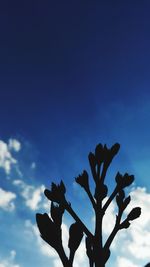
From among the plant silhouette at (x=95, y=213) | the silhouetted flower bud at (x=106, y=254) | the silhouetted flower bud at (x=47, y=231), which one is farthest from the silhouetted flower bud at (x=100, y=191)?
the silhouetted flower bud at (x=47, y=231)

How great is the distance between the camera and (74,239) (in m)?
4.23

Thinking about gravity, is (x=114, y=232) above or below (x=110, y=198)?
below

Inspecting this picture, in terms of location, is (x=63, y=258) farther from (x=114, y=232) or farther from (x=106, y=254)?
(x=114, y=232)

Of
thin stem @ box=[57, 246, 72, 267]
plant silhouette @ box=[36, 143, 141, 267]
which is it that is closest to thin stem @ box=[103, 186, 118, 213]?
plant silhouette @ box=[36, 143, 141, 267]

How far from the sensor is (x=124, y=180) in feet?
17.9

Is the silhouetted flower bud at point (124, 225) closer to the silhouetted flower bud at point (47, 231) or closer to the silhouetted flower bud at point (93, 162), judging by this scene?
the silhouetted flower bud at point (93, 162)

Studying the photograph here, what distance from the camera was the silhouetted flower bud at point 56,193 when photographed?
4.92 metres

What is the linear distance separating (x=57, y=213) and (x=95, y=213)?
2.59 feet

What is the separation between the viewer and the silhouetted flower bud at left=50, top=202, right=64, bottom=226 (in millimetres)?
4368

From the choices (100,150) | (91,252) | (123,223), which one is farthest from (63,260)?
(100,150)

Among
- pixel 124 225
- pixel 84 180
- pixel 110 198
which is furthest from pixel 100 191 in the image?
pixel 124 225

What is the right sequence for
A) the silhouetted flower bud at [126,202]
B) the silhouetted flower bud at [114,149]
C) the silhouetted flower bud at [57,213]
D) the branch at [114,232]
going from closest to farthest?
the silhouetted flower bud at [57,213], the branch at [114,232], the silhouetted flower bud at [126,202], the silhouetted flower bud at [114,149]

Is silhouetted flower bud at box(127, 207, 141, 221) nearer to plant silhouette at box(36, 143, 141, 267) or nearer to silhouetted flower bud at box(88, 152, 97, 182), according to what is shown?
plant silhouette at box(36, 143, 141, 267)

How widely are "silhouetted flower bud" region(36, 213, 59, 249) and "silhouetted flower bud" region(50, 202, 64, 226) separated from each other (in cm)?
18
